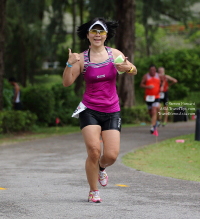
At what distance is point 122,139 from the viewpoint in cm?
1402

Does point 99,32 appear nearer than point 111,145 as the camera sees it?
No

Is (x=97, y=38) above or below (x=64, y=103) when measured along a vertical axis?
above

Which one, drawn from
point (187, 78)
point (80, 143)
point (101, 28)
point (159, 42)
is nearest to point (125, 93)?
point (187, 78)

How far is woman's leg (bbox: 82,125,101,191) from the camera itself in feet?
19.9

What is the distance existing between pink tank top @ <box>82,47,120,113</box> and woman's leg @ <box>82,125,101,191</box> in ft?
0.86

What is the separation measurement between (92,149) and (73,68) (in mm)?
960

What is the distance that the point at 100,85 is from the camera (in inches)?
242

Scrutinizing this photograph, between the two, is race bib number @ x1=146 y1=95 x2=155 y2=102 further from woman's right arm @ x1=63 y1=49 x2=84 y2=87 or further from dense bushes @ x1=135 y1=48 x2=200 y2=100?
dense bushes @ x1=135 y1=48 x2=200 y2=100

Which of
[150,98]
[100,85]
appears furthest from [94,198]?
[150,98]

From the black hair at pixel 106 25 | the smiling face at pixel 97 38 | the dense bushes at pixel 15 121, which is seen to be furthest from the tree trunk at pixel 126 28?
the smiling face at pixel 97 38

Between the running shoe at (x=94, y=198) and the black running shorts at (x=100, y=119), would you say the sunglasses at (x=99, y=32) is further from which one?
the running shoe at (x=94, y=198)

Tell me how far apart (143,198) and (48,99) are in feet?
40.7

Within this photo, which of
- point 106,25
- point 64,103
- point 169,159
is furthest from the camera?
point 64,103

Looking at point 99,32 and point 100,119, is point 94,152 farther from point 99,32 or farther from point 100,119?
point 99,32
